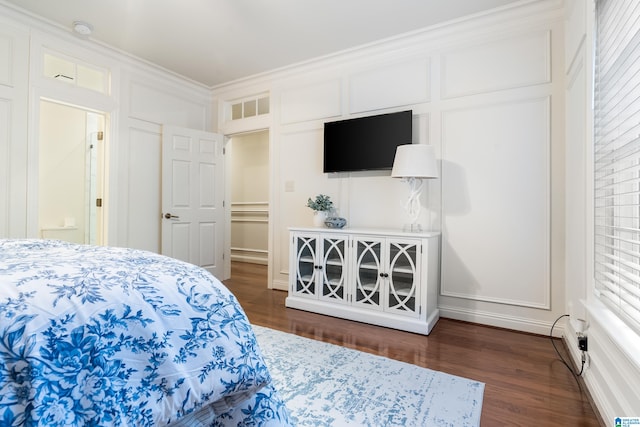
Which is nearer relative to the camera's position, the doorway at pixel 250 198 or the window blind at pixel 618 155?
the window blind at pixel 618 155

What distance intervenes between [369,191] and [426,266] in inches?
40.3

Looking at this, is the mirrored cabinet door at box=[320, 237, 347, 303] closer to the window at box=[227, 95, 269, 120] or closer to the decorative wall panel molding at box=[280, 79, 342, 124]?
the decorative wall panel molding at box=[280, 79, 342, 124]

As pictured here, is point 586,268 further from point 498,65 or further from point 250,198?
point 250,198

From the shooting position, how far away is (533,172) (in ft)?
8.34

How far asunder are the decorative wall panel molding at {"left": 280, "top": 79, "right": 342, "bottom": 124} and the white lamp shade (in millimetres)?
1081

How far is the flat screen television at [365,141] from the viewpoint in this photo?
118 inches

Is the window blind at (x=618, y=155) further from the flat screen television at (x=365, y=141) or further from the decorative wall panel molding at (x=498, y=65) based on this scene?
the flat screen television at (x=365, y=141)

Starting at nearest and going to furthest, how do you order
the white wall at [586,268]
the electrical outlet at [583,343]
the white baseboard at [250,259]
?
the white wall at [586,268] → the electrical outlet at [583,343] → the white baseboard at [250,259]

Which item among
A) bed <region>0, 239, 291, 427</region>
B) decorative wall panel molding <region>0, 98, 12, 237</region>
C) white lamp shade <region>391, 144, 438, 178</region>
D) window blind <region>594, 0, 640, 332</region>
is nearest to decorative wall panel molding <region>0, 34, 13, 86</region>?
decorative wall panel molding <region>0, 98, 12, 237</region>

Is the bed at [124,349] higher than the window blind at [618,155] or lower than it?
lower

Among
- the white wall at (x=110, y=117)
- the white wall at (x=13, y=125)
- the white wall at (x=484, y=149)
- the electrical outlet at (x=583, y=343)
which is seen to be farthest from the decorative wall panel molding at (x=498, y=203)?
the white wall at (x=13, y=125)

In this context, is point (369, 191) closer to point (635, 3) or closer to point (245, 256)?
point (635, 3)

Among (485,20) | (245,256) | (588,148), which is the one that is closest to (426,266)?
(588,148)

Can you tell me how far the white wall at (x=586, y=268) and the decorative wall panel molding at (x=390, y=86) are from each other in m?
1.07
